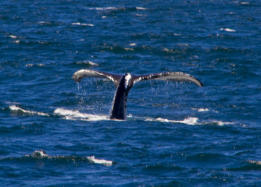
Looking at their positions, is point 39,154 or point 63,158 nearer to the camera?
point 63,158

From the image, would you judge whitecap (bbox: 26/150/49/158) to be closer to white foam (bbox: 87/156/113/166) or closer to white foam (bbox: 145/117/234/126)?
white foam (bbox: 87/156/113/166)

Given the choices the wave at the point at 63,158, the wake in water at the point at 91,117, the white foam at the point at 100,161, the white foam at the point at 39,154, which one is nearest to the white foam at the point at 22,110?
the wake in water at the point at 91,117

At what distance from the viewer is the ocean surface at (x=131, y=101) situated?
23.1 m

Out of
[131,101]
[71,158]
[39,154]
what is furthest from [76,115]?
[71,158]

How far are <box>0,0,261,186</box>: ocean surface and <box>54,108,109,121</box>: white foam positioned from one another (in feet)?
0.14

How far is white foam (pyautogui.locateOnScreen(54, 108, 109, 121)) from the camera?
29812 mm

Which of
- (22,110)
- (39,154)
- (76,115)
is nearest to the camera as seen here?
(39,154)

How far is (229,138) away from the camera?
27.1 m

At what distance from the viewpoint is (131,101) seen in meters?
33.7

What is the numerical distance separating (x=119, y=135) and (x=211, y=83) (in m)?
11.7

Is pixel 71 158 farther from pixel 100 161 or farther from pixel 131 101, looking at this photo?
pixel 131 101

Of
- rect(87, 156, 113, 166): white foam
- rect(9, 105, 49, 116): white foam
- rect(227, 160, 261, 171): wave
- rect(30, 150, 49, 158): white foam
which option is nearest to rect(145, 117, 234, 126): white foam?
rect(9, 105, 49, 116): white foam

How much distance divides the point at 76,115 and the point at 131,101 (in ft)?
13.2

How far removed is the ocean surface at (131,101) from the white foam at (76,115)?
0.04 meters
